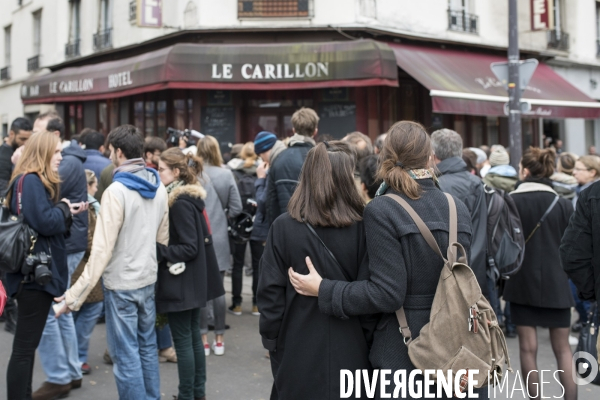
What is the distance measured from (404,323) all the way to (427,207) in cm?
52

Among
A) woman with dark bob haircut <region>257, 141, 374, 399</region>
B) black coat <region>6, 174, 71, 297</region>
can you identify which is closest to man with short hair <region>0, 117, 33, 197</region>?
black coat <region>6, 174, 71, 297</region>

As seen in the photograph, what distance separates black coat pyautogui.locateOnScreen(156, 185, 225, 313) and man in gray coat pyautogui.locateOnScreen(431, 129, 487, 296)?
1.76 metres

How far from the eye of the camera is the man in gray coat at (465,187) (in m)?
4.77

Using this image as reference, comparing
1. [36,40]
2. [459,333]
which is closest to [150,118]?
[36,40]

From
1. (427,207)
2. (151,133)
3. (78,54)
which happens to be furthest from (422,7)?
(427,207)

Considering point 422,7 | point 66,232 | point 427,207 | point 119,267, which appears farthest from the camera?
point 422,7

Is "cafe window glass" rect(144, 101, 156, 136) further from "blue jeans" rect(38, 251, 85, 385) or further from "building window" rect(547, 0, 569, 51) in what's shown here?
"blue jeans" rect(38, 251, 85, 385)

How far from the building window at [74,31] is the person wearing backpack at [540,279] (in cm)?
1646

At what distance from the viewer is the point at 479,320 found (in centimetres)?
280

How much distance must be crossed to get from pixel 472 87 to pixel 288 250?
12.5 metres

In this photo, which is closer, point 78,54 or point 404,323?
point 404,323

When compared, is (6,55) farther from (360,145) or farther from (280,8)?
(360,145)

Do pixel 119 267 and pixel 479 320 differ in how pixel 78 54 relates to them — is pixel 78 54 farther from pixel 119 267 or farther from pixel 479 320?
pixel 479 320

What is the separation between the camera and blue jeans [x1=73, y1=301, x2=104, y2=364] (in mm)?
5865
